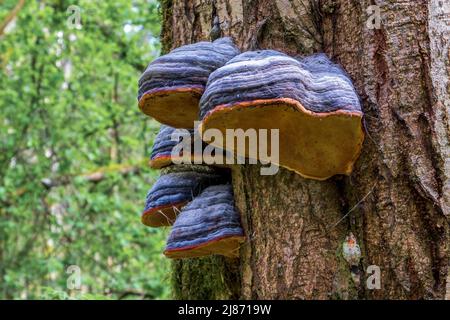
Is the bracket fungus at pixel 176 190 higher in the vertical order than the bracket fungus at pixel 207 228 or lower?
higher

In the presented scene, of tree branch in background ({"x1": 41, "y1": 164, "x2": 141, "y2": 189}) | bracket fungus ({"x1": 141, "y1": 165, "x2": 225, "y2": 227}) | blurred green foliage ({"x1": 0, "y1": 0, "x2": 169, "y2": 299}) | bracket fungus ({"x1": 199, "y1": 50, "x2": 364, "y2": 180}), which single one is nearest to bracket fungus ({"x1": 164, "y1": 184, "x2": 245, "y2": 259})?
bracket fungus ({"x1": 141, "y1": 165, "x2": 225, "y2": 227})

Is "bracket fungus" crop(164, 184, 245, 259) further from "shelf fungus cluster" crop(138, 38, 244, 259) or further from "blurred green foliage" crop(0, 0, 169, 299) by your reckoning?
"blurred green foliage" crop(0, 0, 169, 299)

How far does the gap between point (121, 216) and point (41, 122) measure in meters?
1.75

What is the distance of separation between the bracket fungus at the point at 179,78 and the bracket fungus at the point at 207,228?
378 millimetres

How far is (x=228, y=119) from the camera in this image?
1.62 m

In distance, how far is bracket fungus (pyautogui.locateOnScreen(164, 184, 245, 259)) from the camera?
1983 mm

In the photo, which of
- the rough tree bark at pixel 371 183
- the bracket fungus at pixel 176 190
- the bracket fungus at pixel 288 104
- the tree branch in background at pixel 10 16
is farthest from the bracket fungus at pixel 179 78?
the tree branch in background at pixel 10 16

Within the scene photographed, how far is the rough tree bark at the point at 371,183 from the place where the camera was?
6.02 ft

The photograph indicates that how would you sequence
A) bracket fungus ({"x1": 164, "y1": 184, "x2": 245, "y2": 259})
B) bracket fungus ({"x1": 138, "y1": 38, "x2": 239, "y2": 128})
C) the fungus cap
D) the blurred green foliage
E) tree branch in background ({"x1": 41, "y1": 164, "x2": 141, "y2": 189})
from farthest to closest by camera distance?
tree branch in background ({"x1": 41, "y1": 164, "x2": 141, "y2": 189}) → the blurred green foliage → the fungus cap → bracket fungus ({"x1": 164, "y1": 184, "x2": 245, "y2": 259}) → bracket fungus ({"x1": 138, "y1": 38, "x2": 239, "y2": 128})

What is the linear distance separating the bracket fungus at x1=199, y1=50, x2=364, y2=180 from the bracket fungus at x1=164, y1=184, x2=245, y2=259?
0.33m

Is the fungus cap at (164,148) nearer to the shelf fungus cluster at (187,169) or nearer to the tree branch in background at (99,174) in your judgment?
the shelf fungus cluster at (187,169)

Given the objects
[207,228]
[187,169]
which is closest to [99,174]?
[187,169]
